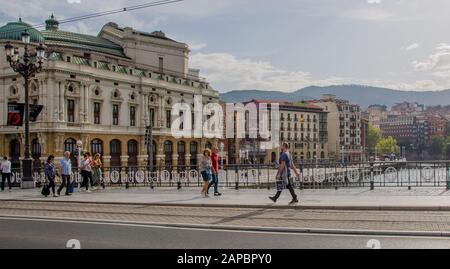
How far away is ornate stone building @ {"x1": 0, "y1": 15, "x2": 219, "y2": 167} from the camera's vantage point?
63.3m

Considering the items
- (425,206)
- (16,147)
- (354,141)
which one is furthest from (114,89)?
(354,141)

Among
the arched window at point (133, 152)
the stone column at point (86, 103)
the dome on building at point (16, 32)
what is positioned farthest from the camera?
the arched window at point (133, 152)

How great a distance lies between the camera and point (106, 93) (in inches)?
2798

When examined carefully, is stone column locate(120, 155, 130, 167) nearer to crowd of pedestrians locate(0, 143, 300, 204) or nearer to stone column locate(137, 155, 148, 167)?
stone column locate(137, 155, 148, 167)

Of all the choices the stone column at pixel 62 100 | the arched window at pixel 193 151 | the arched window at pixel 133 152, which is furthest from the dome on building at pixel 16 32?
the arched window at pixel 193 151

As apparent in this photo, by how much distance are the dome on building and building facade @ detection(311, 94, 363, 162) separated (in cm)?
9266

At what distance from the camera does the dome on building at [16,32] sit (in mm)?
68250

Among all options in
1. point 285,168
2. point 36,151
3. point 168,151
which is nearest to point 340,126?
point 168,151

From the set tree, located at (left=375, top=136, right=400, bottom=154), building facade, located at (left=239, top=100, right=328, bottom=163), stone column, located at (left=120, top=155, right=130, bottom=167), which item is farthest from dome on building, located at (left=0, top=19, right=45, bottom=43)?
tree, located at (left=375, top=136, right=400, bottom=154)

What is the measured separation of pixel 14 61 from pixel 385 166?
65.4ft

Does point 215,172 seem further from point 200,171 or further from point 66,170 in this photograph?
point 66,170

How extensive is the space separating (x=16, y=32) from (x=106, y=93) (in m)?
14.5

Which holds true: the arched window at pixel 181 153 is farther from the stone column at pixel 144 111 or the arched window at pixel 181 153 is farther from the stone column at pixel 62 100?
the stone column at pixel 62 100

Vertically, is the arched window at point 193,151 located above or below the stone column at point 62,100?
below
